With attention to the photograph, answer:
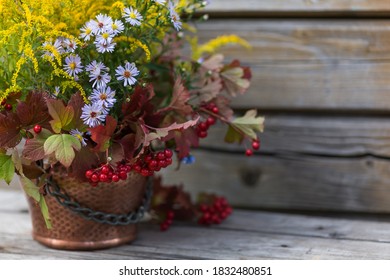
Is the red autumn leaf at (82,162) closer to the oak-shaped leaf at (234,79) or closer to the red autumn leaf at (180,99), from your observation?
the red autumn leaf at (180,99)

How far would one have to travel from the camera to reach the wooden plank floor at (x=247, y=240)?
3.97ft

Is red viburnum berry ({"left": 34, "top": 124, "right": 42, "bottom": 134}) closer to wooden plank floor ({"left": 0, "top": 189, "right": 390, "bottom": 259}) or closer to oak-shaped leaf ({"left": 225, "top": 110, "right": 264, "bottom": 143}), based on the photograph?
wooden plank floor ({"left": 0, "top": 189, "right": 390, "bottom": 259})

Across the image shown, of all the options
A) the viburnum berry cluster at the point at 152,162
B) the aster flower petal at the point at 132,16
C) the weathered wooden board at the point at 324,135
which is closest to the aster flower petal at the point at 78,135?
the viburnum berry cluster at the point at 152,162

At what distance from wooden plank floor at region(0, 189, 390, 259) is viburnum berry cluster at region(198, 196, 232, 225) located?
22 mm

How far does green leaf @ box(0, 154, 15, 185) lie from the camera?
105cm

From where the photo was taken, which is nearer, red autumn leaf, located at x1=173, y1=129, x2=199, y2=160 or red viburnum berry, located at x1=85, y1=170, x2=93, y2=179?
red viburnum berry, located at x1=85, y1=170, x2=93, y2=179

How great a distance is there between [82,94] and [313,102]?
70 centimetres

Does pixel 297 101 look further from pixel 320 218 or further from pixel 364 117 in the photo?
pixel 320 218

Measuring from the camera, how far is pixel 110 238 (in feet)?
4.07

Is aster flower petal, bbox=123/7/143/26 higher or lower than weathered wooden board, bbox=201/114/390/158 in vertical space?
higher

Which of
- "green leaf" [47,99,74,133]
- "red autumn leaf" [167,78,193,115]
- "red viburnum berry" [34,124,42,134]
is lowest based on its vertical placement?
"red viburnum berry" [34,124,42,134]

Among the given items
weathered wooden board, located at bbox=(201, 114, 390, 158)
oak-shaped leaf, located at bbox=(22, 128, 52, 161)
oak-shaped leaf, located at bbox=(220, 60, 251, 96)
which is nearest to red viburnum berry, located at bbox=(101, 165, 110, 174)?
oak-shaped leaf, located at bbox=(22, 128, 52, 161)

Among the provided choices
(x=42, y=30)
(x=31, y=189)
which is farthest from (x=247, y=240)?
(x=42, y=30)

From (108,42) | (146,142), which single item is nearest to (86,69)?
(108,42)
